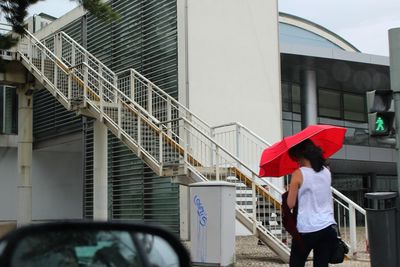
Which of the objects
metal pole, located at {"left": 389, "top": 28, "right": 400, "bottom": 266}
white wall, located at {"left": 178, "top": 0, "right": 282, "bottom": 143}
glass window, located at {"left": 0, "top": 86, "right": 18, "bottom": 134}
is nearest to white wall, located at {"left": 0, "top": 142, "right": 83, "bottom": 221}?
glass window, located at {"left": 0, "top": 86, "right": 18, "bottom": 134}

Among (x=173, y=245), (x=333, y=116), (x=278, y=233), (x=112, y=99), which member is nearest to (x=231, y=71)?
(x=112, y=99)

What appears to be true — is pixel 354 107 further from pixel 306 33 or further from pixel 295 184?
pixel 295 184

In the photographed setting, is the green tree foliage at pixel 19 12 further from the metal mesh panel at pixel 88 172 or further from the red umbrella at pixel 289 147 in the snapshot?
the metal mesh panel at pixel 88 172

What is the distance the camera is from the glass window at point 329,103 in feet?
87.0

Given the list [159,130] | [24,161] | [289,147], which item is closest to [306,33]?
[24,161]

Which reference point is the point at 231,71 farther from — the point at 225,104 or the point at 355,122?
the point at 355,122

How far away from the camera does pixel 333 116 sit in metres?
26.9

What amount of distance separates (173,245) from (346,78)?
22.6 m

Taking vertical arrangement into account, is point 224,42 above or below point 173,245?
above

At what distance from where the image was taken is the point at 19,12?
38.9 ft

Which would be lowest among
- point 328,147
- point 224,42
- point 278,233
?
point 278,233

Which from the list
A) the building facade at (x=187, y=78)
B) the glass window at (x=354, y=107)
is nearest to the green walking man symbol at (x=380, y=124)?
the building facade at (x=187, y=78)

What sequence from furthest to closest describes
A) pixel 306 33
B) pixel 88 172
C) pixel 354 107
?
pixel 306 33 → pixel 354 107 → pixel 88 172

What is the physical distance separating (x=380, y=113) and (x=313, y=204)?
355 cm
